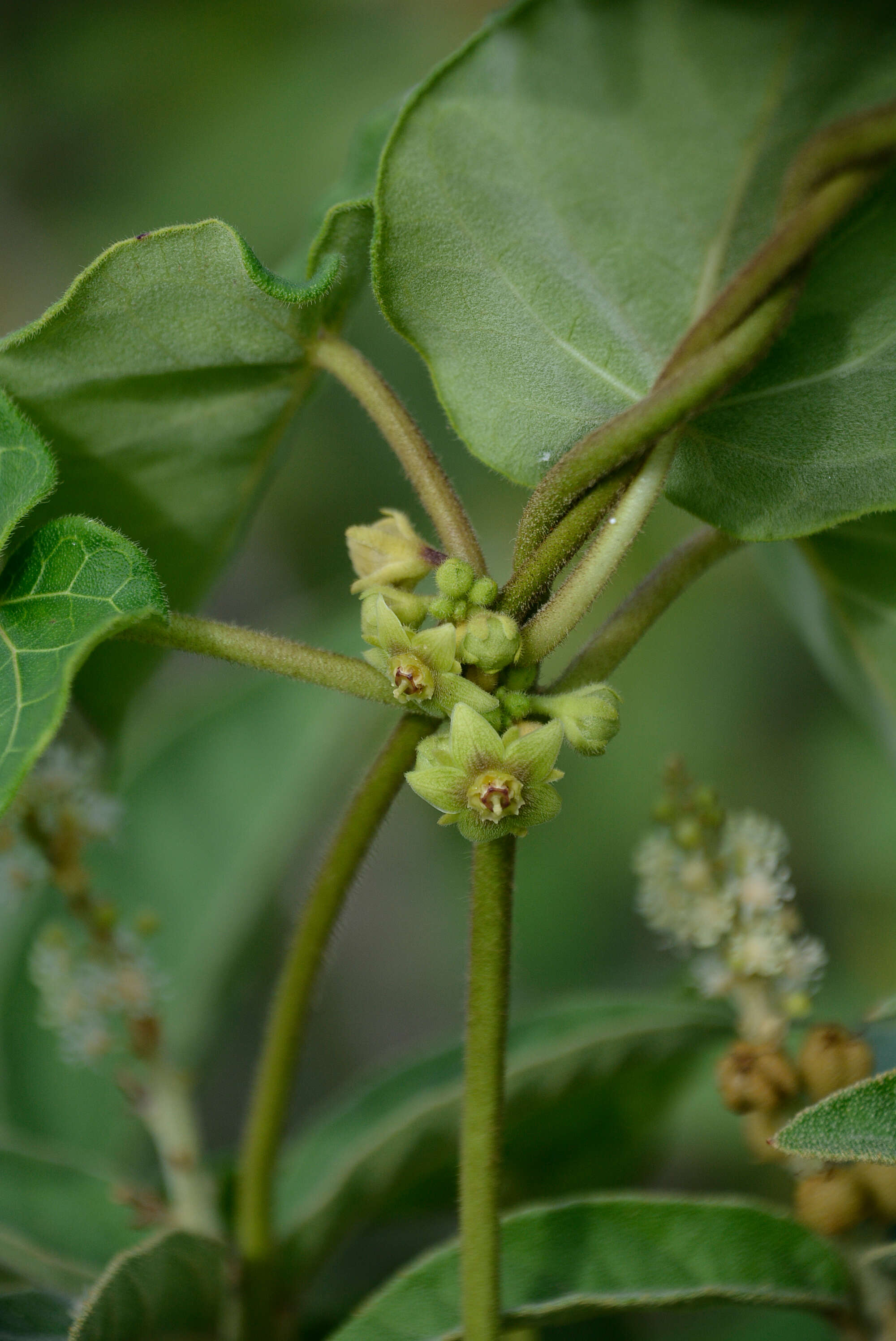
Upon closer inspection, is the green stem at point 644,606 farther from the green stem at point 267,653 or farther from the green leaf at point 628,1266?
the green leaf at point 628,1266

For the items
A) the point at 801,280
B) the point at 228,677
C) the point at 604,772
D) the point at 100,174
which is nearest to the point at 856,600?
the point at 801,280

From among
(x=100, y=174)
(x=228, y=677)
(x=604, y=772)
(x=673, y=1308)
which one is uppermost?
(x=100, y=174)

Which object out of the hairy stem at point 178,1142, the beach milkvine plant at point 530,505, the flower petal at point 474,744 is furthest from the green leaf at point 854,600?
the hairy stem at point 178,1142

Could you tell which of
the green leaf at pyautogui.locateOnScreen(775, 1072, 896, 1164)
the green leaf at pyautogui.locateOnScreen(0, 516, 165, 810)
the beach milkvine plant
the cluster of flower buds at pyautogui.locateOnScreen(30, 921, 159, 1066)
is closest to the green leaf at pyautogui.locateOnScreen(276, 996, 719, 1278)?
the beach milkvine plant

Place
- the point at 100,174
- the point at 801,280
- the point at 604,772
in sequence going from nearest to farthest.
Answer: the point at 801,280
the point at 604,772
the point at 100,174

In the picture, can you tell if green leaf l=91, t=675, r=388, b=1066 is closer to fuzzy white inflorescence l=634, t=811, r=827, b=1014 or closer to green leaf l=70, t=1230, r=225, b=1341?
green leaf l=70, t=1230, r=225, b=1341

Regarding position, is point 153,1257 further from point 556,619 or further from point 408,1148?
point 556,619
